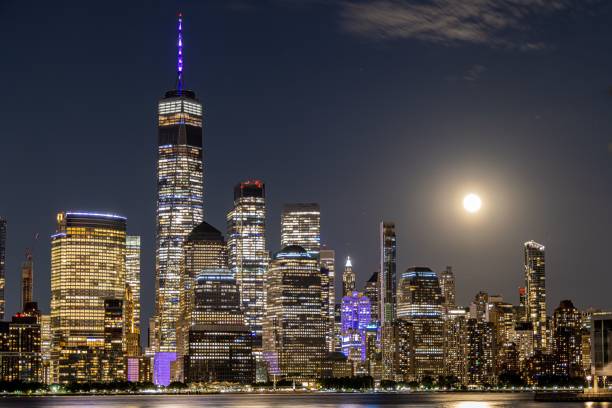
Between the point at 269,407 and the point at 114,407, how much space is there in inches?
954

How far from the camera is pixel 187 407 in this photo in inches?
7352

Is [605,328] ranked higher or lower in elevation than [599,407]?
higher

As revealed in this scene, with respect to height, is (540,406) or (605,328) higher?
(605,328)

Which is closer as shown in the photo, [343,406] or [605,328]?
[605,328]

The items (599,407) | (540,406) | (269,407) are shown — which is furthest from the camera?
(269,407)

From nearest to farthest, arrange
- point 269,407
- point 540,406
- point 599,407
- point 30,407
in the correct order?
point 599,407 → point 540,406 → point 269,407 → point 30,407

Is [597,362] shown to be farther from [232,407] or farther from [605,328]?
[232,407]

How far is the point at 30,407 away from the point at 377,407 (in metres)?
55.3

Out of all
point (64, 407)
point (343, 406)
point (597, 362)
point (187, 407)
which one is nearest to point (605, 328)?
point (597, 362)

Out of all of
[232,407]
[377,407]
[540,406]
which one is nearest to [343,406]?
[377,407]

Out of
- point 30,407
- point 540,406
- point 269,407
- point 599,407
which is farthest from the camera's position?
point 30,407

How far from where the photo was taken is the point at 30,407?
198m

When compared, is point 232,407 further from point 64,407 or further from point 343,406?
point 64,407

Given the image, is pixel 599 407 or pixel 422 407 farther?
pixel 422 407
